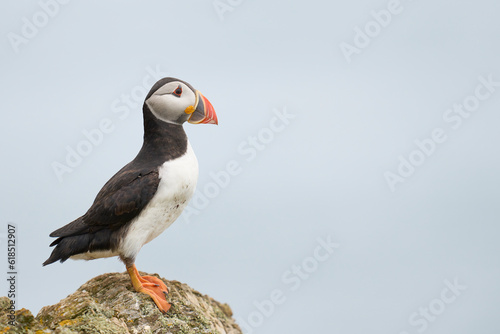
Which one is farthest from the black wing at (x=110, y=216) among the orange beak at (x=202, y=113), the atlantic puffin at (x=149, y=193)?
the orange beak at (x=202, y=113)

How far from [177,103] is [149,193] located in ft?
3.77

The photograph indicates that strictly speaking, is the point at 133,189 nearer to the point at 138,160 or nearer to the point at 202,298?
the point at 138,160

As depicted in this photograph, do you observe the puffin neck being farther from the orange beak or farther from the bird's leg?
the bird's leg

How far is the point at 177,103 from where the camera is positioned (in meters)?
7.13

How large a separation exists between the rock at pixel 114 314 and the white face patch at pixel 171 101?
210cm

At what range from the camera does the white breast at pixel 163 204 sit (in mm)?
6843

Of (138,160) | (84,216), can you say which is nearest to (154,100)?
(138,160)

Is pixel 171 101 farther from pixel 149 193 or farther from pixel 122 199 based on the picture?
pixel 122 199

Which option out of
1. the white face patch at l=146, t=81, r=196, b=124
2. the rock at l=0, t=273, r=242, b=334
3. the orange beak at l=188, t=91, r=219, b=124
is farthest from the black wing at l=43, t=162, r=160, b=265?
the orange beak at l=188, t=91, r=219, b=124

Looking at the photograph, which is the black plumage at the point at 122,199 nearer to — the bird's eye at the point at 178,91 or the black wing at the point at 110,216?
the black wing at the point at 110,216

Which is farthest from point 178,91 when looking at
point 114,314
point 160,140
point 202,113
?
point 114,314

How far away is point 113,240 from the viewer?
271 inches

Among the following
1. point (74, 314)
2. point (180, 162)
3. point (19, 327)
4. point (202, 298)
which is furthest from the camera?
point (202, 298)

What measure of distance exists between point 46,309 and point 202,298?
2.17m
